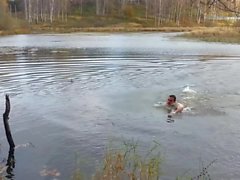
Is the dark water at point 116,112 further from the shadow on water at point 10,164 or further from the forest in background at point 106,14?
the forest in background at point 106,14

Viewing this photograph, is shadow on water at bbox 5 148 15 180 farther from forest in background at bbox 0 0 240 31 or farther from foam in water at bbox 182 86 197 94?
forest in background at bbox 0 0 240 31

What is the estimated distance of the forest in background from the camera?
11200 centimetres

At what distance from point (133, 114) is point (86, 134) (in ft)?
13.4

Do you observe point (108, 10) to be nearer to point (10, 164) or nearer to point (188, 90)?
point (188, 90)

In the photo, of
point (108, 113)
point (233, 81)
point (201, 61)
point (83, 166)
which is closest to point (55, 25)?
point (201, 61)

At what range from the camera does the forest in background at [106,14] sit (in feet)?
367

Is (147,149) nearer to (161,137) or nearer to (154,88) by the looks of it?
(161,137)

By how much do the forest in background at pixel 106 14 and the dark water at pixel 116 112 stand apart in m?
70.7

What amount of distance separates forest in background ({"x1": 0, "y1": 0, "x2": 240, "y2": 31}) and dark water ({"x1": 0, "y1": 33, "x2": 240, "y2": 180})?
232 feet

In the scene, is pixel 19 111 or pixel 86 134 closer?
pixel 86 134

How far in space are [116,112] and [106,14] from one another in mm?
105315

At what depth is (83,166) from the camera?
1355 centimetres

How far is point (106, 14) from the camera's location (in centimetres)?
12369

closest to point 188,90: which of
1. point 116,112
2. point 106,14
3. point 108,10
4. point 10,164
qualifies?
point 116,112
